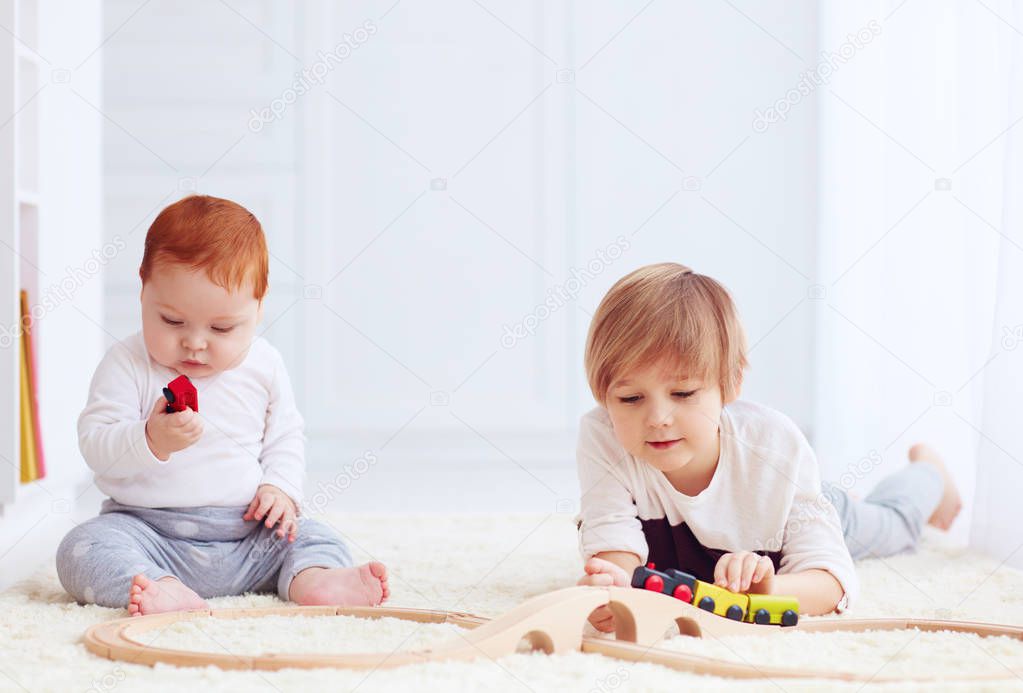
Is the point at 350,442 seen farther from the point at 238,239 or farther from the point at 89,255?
the point at 238,239

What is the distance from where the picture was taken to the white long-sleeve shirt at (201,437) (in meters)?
1.09

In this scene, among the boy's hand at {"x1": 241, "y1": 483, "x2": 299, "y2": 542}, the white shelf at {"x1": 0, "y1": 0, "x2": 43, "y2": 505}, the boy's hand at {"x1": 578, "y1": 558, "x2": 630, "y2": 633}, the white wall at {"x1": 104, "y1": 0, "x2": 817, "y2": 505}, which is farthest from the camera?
the white wall at {"x1": 104, "y1": 0, "x2": 817, "y2": 505}

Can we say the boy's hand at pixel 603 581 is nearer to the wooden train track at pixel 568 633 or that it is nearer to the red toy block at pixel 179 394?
the wooden train track at pixel 568 633

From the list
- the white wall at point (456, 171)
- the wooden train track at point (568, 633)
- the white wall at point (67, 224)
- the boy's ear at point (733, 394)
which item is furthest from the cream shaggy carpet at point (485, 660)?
the white wall at point (456, 171)

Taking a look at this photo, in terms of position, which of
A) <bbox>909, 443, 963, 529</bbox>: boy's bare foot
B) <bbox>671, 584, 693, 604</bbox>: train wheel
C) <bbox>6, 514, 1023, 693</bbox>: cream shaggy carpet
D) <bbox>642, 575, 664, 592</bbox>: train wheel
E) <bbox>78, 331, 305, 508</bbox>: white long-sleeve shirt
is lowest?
<bbox>6, 514, 1023, 693</bbox>: cream shaggy carpet

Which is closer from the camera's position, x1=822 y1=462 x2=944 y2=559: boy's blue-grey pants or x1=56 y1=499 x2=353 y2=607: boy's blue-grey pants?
x1=56 y1=499 x2=353 y2=607: boy's blue-grey pants

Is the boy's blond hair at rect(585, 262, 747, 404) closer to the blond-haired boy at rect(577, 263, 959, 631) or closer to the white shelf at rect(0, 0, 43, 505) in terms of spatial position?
the blond-haired boy at rect(577, 263, 959, 631)

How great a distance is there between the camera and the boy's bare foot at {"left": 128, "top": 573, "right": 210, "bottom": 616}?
0.96 metres

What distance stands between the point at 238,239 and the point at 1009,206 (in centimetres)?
87

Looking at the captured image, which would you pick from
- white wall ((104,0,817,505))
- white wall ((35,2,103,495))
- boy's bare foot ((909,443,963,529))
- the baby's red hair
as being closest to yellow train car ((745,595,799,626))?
the baby's red hair

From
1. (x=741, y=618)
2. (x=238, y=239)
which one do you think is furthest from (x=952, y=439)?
(x=238, y=239)

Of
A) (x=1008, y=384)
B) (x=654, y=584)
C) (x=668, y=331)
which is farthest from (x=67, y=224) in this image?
(x=1008, y=384)

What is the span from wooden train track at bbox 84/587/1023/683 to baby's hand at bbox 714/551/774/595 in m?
0.06

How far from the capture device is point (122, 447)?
3.49ft
